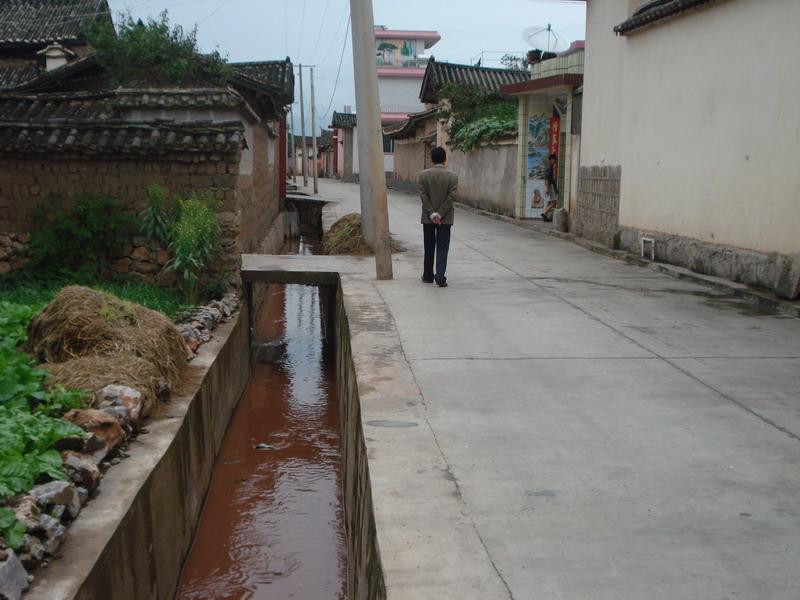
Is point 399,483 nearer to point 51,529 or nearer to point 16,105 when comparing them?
point 51,529

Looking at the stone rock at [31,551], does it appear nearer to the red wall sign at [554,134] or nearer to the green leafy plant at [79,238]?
the green leafy plant at [79,238]

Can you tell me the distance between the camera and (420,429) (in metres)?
4.75

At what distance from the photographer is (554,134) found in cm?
1992

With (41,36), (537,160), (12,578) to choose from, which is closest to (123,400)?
(12,578)

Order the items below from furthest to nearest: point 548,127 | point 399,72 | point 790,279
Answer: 1. point 399,72
2. point 548,127
3. point 790,279

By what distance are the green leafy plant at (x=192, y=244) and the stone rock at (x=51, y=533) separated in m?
6.13

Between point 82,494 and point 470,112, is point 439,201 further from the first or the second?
point 470,112

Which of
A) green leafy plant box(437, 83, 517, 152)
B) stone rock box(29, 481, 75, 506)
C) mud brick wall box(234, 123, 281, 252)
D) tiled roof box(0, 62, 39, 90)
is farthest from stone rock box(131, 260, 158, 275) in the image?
green leafy plant box(437, 83, 517, 152)

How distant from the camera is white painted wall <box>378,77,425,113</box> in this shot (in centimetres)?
6153

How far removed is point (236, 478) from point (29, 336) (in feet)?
7.17

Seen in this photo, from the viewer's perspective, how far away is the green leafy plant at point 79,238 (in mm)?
10031

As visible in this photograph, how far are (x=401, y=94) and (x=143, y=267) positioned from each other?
53649mm

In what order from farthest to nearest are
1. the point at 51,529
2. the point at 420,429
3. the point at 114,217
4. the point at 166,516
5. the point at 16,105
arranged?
the point at 16,105 < the point at 114,217 < the point at 166,516 < the point at 420,429 < the point at 51,529

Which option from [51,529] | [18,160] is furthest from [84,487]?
[18,160]
